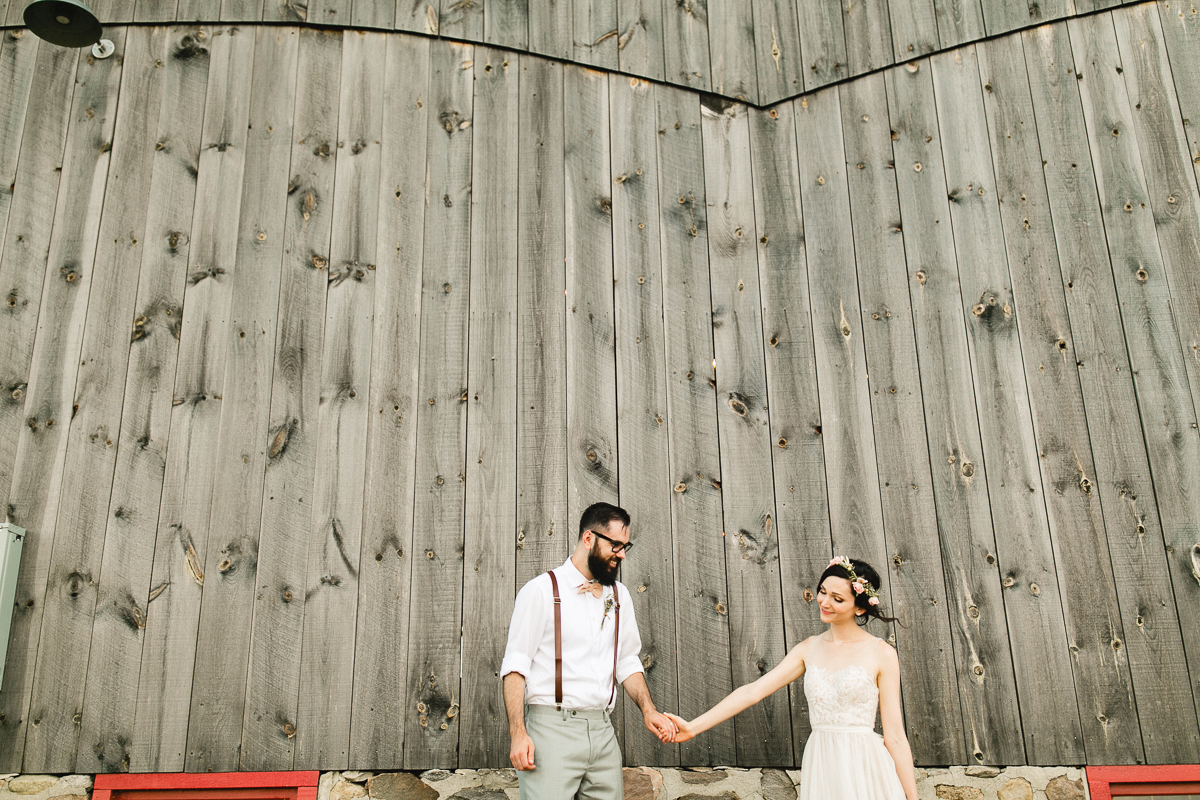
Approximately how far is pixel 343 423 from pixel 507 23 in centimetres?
→ 232

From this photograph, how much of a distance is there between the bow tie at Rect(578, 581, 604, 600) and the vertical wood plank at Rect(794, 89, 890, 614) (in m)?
1.24

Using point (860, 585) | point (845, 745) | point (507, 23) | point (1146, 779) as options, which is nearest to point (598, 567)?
point (860, 585)

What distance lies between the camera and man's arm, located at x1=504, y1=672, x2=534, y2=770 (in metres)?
3.08

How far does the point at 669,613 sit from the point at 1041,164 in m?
3.01

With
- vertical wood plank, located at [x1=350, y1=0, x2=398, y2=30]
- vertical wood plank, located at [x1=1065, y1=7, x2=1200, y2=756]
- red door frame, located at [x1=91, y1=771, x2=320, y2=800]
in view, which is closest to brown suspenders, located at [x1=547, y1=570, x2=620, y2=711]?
red door frame, located at [x1=91, y1=771, x2=320, y2=800]

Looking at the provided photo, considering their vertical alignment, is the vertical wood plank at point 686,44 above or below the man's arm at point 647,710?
above

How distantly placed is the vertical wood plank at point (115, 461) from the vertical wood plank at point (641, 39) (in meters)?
2.43

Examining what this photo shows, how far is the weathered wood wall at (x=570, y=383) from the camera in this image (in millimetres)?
3891

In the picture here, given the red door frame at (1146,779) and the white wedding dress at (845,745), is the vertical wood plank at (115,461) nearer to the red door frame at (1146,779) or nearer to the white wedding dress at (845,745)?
the white wedding dress at (845,745)

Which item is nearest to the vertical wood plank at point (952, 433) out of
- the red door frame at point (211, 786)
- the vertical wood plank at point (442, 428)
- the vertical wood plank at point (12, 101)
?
the vertical wood plank at point (442, 428)

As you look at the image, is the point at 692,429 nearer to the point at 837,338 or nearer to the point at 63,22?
the point at 837,338

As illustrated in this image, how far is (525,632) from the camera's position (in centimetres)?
325

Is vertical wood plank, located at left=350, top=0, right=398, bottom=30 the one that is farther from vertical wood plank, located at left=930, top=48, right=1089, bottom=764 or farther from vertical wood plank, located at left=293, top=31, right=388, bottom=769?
vertical wood plank, located at left=930, top=48, right=1089, bottom=764

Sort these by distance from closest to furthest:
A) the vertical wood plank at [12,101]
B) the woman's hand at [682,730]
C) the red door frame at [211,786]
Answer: the woman's hand at [682,730] → the red door frame at [211,786] → the vertical wood plank at [12,101]
